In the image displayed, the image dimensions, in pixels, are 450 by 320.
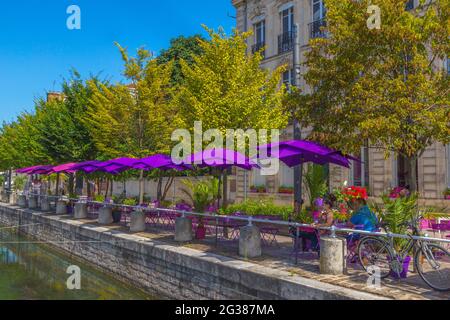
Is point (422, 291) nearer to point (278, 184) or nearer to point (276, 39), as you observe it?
point (278, 184)

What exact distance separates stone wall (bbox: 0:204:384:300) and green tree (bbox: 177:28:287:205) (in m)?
4.40

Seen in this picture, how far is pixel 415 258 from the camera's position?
6547mm

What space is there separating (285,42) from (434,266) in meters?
17.9

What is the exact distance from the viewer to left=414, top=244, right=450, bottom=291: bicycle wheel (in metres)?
6.20

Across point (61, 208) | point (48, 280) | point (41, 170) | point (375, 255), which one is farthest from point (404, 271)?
point (41, 170)

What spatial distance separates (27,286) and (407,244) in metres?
10.2

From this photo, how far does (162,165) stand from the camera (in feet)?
43.1

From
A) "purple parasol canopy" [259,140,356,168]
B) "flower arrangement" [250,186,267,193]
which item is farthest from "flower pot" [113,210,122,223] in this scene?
"flower arrangement" [250,186,267,193]

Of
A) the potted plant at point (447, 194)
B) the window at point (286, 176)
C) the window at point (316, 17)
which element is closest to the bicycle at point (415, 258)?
the potted plant at point (447, 194)

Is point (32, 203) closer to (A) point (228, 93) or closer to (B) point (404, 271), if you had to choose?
(A) point (228, 93)

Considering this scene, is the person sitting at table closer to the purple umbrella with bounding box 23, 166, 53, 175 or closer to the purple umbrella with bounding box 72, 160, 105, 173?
the purple umbrella with bounding box 72, 160, 105, 173

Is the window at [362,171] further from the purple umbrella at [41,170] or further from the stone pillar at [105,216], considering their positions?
the purple umbrella at [41,170]

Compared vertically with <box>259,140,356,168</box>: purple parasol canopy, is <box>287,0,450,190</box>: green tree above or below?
above
